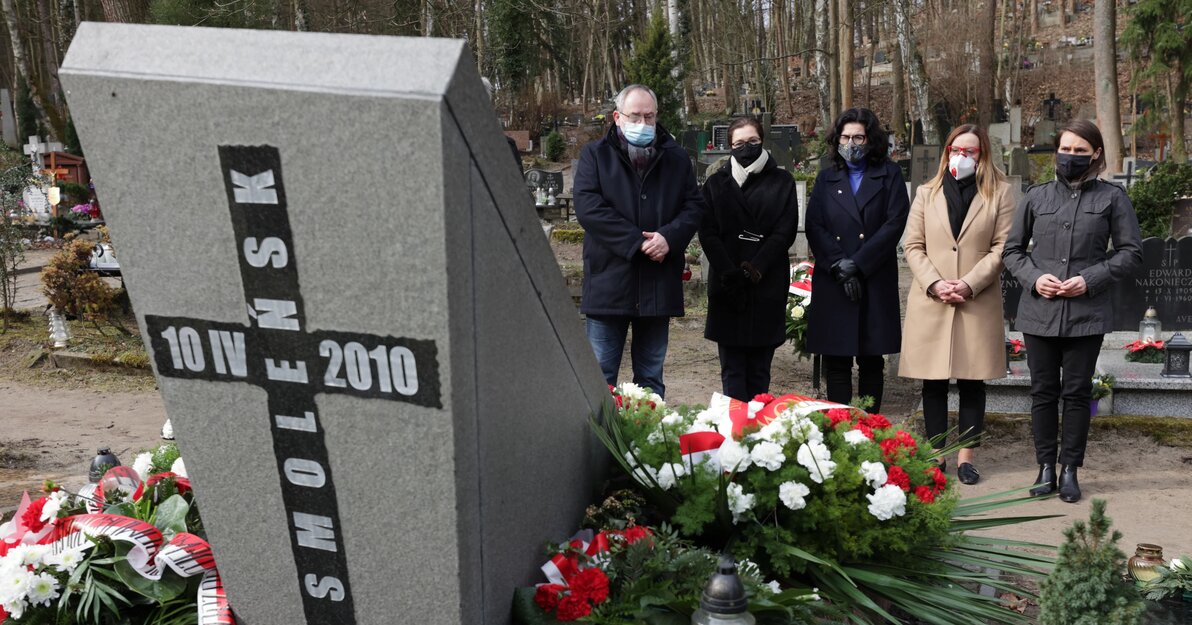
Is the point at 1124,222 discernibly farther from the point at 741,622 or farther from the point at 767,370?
the point at 741,622

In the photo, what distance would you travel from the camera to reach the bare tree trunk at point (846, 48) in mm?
21939

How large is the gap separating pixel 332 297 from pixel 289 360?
8.3 inches

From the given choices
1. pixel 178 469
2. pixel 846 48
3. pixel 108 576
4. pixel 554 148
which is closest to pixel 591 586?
pixel 108 576

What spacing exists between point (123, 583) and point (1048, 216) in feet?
13.0

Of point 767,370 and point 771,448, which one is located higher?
point 771,448

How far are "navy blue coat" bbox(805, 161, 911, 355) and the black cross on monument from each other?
3248 millimetres

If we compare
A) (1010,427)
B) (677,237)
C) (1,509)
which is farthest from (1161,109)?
(1,509)

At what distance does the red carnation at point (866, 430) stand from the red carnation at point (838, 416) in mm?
36

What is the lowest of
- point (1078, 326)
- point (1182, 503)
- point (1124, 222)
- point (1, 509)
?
point (1182, 503)

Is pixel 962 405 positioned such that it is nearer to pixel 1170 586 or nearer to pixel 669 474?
pixel 1170 586

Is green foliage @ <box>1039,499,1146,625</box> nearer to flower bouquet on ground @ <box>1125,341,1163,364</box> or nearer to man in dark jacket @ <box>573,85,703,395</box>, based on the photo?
man in dark jacket @ <box>573,85,703,395</box>

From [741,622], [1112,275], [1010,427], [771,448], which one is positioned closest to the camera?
[741,622]

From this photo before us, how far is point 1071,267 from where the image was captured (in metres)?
4.67

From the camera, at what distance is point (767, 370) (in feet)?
17.2
